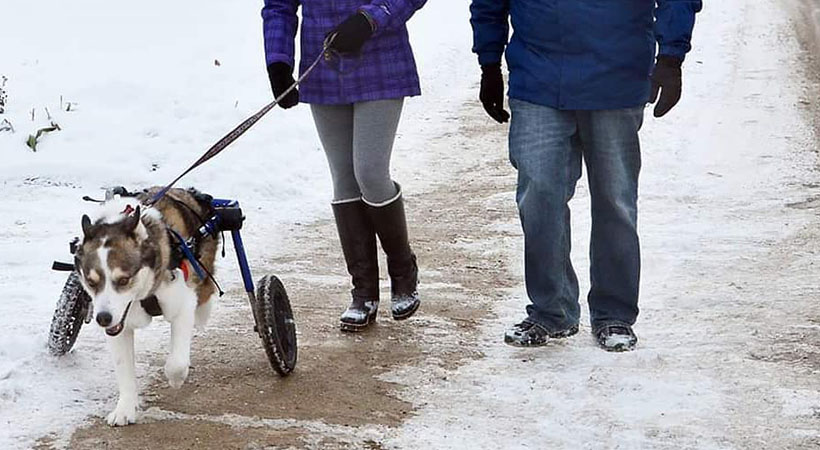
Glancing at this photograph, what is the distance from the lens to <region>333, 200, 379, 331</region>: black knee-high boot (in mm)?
5641

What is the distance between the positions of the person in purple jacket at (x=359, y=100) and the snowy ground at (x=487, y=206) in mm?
646

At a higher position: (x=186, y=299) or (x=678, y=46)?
(x=678, y=46)

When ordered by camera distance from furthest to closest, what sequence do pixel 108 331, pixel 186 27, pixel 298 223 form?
pixel 186 27, pixel 298 223, pixel 108 331

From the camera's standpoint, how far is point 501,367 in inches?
201

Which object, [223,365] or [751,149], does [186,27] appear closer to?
[751,149]

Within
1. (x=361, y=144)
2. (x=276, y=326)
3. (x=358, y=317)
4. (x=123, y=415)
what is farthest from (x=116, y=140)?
(x=123, y=415)

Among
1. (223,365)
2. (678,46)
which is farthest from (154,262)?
(678,46)

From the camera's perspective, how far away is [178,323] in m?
4.49

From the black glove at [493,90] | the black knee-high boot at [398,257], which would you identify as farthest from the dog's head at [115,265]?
the black glove at [493,90]

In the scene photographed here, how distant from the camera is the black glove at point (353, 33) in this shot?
512cm

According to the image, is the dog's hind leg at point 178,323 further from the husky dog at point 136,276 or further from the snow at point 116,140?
the snow at point 116,140

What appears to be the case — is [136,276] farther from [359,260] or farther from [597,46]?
[597,46]

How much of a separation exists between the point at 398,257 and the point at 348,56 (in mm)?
1046

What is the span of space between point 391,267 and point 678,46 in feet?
5.74
